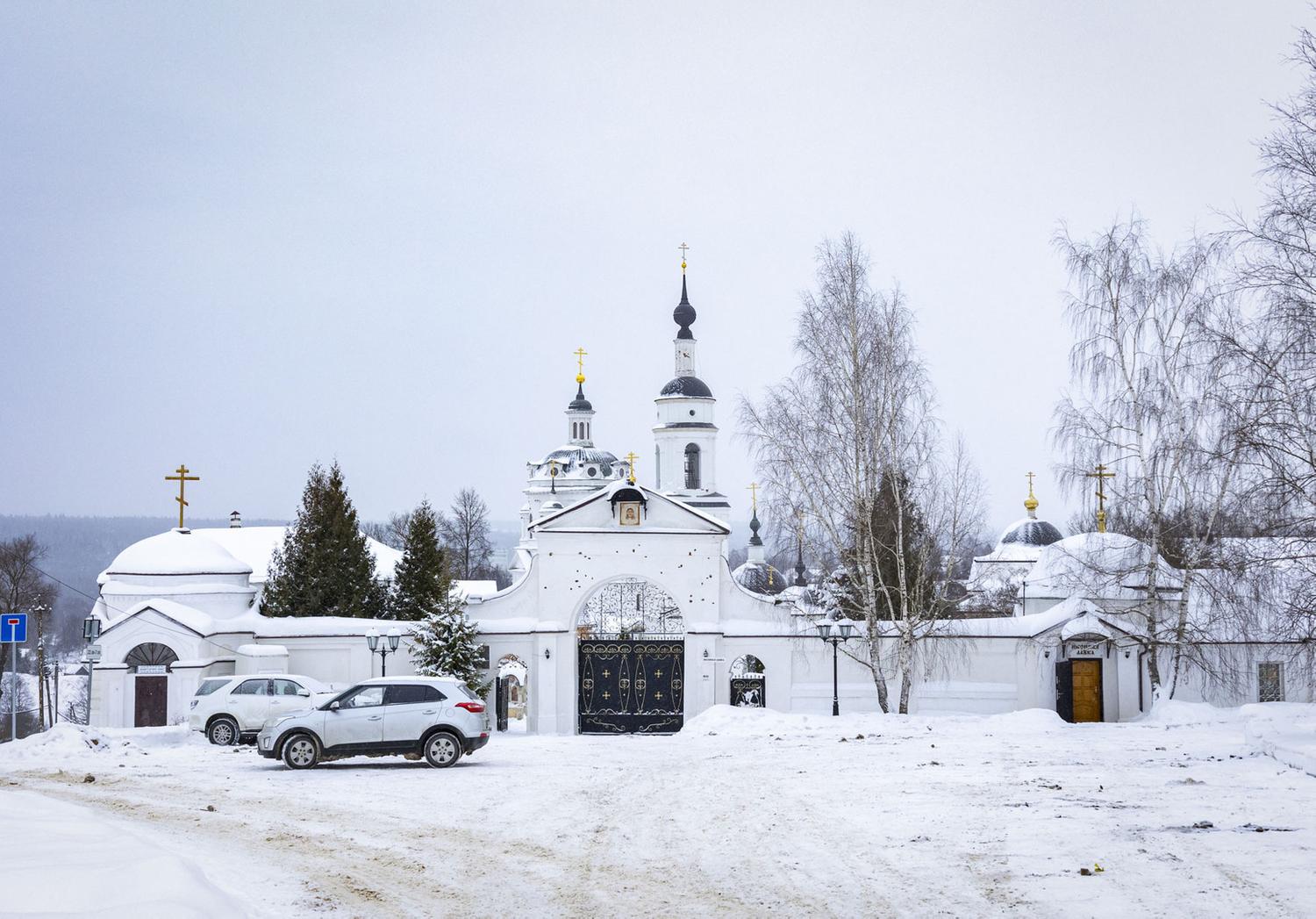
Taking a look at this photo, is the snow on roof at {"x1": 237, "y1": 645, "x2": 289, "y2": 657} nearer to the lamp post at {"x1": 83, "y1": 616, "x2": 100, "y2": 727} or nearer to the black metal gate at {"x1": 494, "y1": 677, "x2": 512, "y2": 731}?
the lamp post at {"x1": 83, "y1": 616, "x2": 100, "y2": 727}

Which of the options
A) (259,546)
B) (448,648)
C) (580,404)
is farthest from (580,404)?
(448,648)

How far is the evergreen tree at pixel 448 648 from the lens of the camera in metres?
29.4

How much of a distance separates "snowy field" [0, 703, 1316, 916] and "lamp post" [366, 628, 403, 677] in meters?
7.34

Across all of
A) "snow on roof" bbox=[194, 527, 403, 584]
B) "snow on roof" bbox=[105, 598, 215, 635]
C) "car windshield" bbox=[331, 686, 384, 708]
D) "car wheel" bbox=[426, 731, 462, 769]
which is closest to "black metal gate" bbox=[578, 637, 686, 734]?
"snow on roof" bbox=[105, 598, 215, 635]

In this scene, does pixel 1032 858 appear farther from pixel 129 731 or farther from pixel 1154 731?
pixel 129 731

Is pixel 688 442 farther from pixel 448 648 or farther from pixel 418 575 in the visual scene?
pixel 448 648

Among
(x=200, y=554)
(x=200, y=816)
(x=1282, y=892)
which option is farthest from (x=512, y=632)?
(x=1282, y=892)

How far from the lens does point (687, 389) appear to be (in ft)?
210

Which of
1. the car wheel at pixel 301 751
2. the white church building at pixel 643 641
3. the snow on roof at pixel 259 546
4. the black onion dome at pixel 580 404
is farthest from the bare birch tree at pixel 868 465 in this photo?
the black onion dome at pixel 580 404

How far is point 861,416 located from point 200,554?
1647 centimetres

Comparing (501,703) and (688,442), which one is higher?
(688,442)

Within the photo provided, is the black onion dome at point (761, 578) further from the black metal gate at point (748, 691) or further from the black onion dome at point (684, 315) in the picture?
the black metal gate at point (748, 691)

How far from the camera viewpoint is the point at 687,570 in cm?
3178

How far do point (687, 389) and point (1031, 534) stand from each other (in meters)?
18.4
